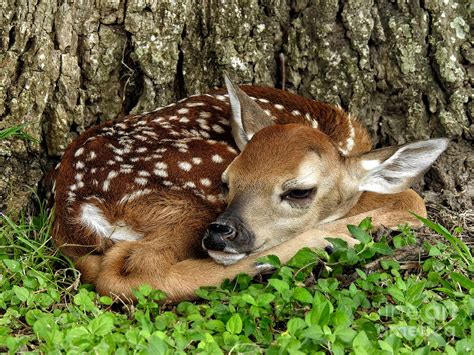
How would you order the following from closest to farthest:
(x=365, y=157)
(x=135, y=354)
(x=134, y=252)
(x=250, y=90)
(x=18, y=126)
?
(x=135, y=354), (x=134, y=252), (x=365, y=157), (x=18, y=126), (x=250, y=90)

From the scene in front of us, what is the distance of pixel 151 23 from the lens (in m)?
5.50

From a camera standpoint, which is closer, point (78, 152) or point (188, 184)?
point (188, 184)

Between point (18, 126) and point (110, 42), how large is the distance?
2.71 ft

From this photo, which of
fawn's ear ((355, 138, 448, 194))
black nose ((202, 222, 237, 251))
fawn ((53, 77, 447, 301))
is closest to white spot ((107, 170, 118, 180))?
fawn ((53, 77, 447, 301))

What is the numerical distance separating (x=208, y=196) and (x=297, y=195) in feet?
1.61

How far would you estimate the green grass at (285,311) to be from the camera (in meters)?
3.47

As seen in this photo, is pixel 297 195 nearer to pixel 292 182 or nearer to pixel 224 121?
pixel 292 182

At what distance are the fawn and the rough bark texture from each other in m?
0.64

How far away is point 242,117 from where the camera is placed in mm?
4898

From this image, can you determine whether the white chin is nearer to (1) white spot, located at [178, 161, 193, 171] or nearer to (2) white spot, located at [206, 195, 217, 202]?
(2) white spot, located at [206, 195, 217, 202]

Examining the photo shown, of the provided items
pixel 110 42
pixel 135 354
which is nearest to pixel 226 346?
pixel 135 354

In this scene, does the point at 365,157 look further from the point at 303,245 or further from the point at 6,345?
the point at 6,345

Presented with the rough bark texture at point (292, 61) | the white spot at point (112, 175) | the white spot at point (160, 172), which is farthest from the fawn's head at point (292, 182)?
the rough bark texture at point (292, 61)

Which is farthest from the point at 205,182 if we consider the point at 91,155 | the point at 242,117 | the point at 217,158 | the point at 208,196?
the point at 91,155
